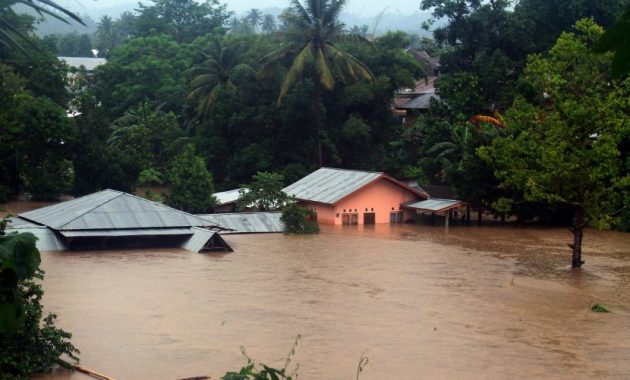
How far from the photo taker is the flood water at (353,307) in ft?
A: 46.0

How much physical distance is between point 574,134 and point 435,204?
8.62 m

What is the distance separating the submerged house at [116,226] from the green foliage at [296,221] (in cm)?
301

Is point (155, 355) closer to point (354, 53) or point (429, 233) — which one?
point (429, 233)

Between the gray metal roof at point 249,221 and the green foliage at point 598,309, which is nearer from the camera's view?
the green foliage at point 598,309

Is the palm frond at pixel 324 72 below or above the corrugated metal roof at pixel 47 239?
above

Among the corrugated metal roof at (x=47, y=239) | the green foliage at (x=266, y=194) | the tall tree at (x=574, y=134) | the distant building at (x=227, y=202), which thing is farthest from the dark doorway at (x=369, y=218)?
the corrugated metal roof at (x=47, y=239)

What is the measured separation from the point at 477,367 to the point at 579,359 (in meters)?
1.84

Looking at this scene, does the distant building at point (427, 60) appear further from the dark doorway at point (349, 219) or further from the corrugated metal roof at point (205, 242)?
the corrugated metal roof at point (205, 242)

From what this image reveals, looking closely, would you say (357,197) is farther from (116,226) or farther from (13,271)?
(13,271)

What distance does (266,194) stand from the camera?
29859 millimetres

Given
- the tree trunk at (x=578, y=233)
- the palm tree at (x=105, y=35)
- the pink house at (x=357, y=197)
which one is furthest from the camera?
the palm tree at (x=105, y=35)

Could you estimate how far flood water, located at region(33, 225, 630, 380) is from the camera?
14008mm

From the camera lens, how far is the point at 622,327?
16.7m

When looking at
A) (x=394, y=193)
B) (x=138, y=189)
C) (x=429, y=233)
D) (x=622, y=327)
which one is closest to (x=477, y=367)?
(x=622, y=327)
